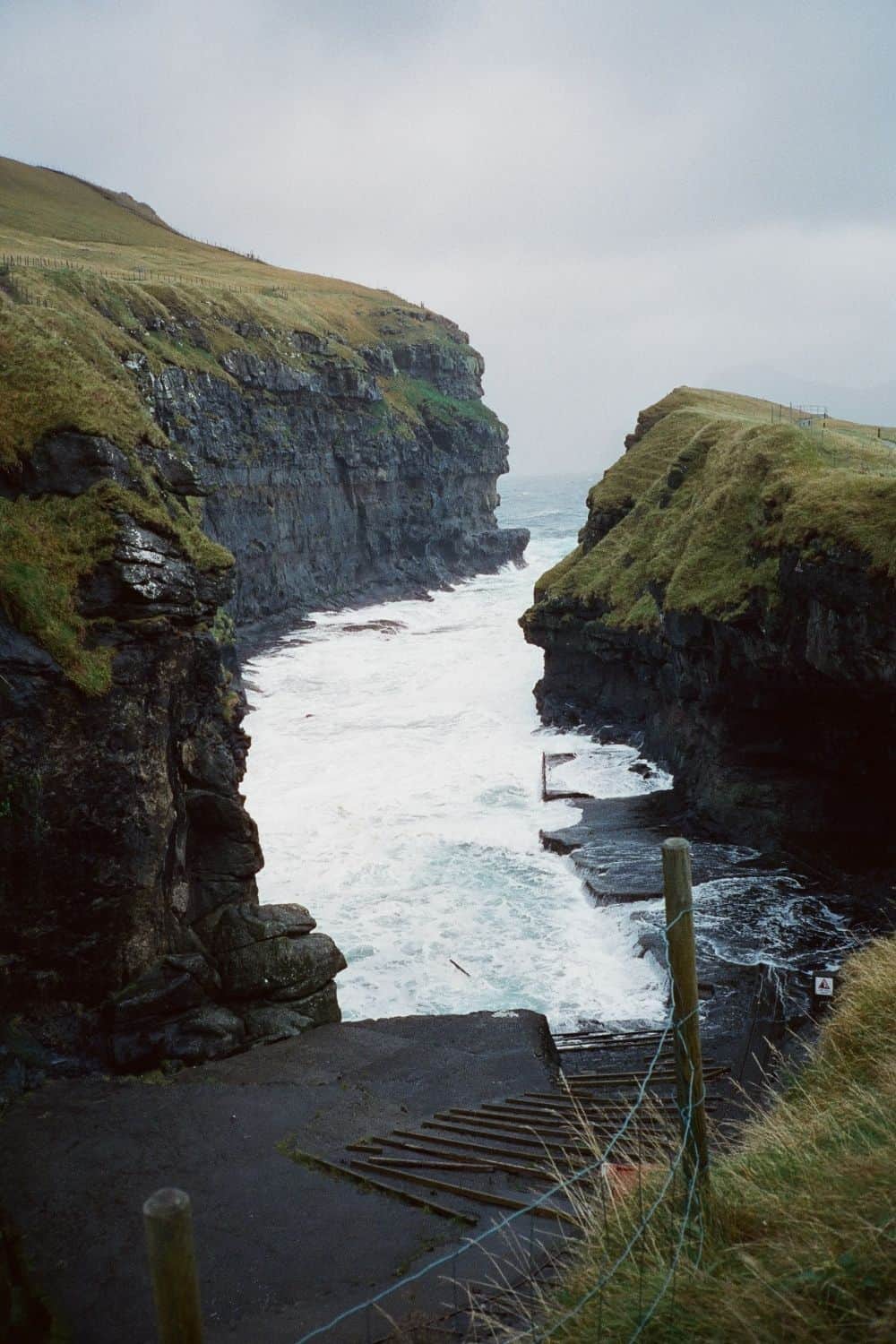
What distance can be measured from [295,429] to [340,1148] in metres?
64.7

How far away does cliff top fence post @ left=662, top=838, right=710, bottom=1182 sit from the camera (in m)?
5.55

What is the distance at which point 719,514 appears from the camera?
103ft

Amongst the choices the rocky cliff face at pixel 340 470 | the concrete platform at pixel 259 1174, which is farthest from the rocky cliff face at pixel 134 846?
the rocky cliff face at pixel 340 470

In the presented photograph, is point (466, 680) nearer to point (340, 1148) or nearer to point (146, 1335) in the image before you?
point (340, 1148)

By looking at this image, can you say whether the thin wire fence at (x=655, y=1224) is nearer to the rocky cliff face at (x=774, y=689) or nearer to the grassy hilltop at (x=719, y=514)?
the rocky cliff face at (x=774, y=689)

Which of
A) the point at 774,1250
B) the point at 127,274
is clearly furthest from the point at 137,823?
the point at 127,274

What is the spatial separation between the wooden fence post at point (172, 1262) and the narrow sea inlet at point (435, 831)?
15.8 m

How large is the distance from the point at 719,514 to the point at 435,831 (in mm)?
13557

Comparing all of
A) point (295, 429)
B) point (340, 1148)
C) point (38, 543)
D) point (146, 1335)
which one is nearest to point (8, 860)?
point (38, 543)

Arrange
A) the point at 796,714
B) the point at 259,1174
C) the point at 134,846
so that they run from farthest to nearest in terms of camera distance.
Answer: the point at 796,714
the point at 134,846
the point at 259,1174

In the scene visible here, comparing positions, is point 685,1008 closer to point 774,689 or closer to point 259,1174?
point 259,1174

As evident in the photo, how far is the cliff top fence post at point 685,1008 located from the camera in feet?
18.2

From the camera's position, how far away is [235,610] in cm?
6369

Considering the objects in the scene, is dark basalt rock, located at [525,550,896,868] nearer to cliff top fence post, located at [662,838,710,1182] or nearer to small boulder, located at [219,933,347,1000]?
small boulder, located at [219,933,347,1000]
